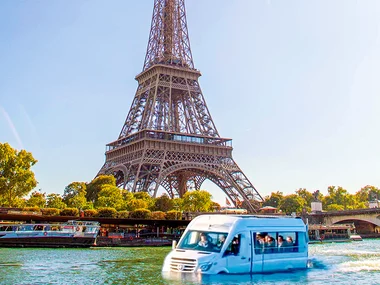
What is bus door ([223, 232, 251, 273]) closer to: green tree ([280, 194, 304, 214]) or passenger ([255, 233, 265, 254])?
passenger ([255, 233, 265, 254])

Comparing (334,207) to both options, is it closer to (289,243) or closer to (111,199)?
(111,199)

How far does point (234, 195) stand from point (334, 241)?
17549 millimetres

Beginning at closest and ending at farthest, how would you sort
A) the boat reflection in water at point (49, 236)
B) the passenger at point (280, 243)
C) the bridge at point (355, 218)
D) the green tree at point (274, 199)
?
the passenger at point (280, 243) < the boat reflection in water at point (49, 236) < the bridge at point (355, 218) < the green tree at point (274, 199)

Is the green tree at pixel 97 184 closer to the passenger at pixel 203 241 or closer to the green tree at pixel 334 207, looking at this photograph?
the green tree at pixel 334 207

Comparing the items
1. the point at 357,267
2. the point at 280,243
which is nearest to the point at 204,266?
the point at 280,243

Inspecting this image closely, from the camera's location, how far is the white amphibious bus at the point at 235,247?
18.0 meters

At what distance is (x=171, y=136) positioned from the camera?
3223 inches

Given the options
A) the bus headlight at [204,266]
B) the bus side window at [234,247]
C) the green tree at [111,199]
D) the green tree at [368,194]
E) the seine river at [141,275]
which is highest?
the green tree at [368,194]

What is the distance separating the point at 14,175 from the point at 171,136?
2790cm

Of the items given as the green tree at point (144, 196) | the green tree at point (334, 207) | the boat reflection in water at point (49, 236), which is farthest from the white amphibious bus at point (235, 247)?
the green tree at point (334, 207)

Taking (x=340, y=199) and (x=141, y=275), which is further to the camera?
(x=340, y=199)

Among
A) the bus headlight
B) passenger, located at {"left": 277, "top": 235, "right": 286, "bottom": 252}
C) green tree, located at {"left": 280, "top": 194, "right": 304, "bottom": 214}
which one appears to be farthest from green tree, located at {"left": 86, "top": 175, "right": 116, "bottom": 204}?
the bus headlight

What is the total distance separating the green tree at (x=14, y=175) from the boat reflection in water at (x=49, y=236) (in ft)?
53.9

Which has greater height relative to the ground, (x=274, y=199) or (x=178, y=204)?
(x=274, y=199)
